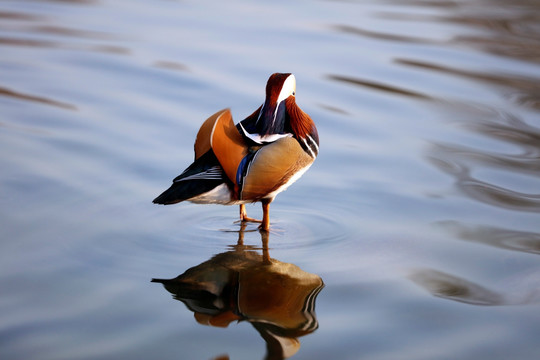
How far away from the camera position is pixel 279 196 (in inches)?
198

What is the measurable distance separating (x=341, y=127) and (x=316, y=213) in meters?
1.69

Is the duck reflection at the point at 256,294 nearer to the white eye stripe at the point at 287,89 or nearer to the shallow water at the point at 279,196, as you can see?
the shallow water at the point at 279,196

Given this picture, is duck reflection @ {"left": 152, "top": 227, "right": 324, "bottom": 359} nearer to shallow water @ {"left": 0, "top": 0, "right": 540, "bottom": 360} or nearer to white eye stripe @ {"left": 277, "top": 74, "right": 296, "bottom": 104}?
shallow water @ {"left": 0, "top": 0, "right": 540, "bottom": 360}

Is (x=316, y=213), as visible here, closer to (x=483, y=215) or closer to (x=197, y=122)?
(x=483, y=215)

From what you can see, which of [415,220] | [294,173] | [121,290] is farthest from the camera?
[415,220]

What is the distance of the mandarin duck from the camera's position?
13.0 feet

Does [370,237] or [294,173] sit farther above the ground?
[294,173]

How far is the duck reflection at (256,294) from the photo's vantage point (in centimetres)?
331

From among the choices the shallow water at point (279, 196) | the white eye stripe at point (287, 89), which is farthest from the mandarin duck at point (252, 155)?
the shallow water at point (279, 196)

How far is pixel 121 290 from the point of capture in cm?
359

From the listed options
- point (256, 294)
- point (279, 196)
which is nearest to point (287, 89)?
point (279, 196)

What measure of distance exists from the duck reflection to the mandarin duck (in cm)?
33

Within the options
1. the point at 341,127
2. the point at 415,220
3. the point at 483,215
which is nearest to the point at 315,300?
the point at 415,220

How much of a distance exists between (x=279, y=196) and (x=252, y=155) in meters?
0.98
